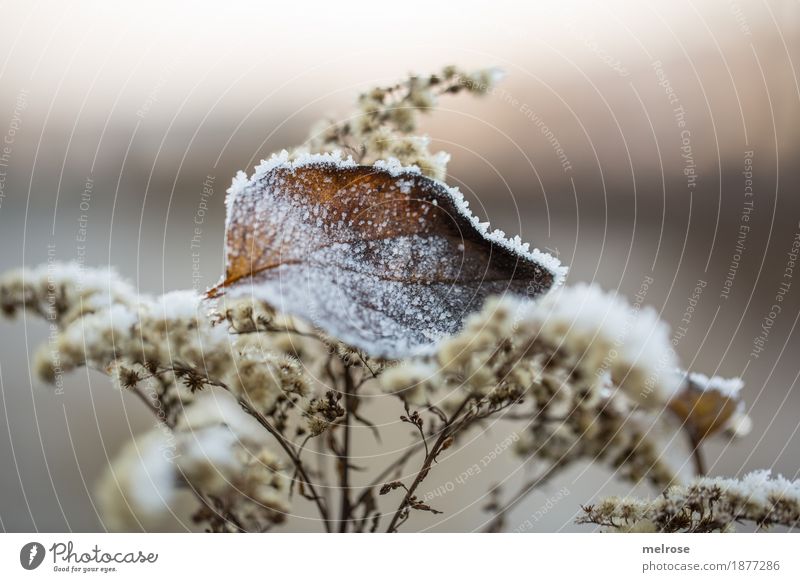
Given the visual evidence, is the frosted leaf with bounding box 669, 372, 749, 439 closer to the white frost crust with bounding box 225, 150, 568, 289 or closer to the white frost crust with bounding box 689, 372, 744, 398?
the white frost crust with bounding box 689, 372, 744, 398

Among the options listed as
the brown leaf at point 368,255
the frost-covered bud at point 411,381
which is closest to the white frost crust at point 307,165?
the brown leaf at point 368,255

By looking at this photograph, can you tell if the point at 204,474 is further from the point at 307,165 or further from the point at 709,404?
the point at 709,404

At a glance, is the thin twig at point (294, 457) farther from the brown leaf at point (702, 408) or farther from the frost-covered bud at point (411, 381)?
the brown leaf at point (702, 408)

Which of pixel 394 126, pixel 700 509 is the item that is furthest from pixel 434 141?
pixel 700 509


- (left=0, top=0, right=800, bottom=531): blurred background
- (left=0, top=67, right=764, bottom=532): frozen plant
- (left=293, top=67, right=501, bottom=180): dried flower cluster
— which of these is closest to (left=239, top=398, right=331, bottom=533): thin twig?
(left=0, top=67, right=764, bottom=532): frozen plant
